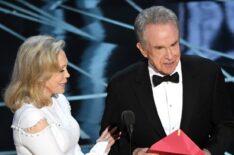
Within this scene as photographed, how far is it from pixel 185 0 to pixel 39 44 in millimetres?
2269

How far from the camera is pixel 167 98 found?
2732mm

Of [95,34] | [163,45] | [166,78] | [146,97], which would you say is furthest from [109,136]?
[95,34]

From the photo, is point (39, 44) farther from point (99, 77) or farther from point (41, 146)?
point (99, 77)

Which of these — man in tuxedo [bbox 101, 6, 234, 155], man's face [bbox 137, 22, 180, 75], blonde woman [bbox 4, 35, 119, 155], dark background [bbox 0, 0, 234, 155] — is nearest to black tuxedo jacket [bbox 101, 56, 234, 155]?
man in tuxedo [bbox 101, 6, 234, 155]

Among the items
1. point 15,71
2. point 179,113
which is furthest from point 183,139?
point 15,71

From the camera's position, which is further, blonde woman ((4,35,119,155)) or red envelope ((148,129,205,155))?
blonde woman ((4,35,119,155))

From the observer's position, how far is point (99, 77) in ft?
14.5

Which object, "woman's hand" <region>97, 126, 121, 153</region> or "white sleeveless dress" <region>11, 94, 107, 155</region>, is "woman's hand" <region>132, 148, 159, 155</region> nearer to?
"woman's hand" <region>97, 126, 121, 153</region>

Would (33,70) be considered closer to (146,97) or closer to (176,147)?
(146,97)

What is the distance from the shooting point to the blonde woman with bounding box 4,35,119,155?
2.43 m

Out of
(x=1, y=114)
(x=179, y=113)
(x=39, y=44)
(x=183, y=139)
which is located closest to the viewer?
(x=183, y=139)

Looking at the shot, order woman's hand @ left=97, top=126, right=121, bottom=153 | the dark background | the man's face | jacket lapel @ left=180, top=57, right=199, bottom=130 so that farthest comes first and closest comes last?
the dark background, woman's hand @ left=97, top=126, right=121, bottom=153, jacket lapel @ left=180, top=57, right=199, bottom=130, the man's face

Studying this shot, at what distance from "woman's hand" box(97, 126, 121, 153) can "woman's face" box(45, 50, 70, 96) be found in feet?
1.16

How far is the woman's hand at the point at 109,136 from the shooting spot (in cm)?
279
